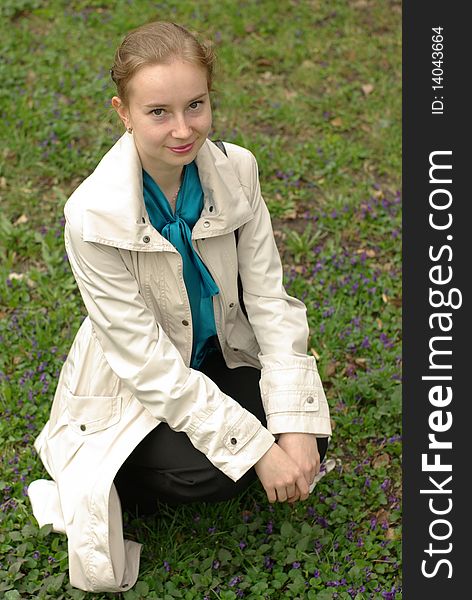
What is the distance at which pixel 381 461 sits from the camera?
342 cm

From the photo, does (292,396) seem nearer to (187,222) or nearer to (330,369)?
(187,222)

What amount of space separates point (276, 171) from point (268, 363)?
1.97m

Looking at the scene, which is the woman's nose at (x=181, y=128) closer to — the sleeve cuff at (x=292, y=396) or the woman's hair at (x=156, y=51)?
the woman's hair at (x=156, y=51)

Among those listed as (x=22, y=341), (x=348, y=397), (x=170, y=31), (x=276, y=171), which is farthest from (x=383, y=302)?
(x=170, y=31)

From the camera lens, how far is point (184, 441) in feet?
9.29

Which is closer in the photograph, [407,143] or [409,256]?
[409,256]

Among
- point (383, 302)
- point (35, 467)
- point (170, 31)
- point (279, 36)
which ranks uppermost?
point (279, 36)

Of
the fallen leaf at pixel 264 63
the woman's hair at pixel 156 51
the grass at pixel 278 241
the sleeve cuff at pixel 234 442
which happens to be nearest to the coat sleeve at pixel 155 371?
the sleeve cuff at pixel 234 442

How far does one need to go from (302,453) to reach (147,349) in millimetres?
569

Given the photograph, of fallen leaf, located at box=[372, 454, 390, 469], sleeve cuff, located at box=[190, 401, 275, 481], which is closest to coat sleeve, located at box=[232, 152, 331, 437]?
sleeve cuff, located at box=[190, 401, 275, 481]

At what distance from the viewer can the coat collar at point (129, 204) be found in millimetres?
2578

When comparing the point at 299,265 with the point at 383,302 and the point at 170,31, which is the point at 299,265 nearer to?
the point at 383,302

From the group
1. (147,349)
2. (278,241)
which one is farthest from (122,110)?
(278,241)

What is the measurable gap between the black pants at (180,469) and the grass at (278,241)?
0.91 ft
